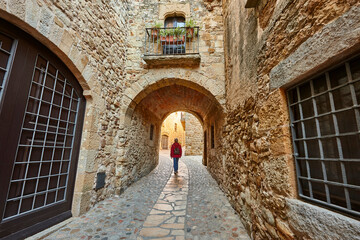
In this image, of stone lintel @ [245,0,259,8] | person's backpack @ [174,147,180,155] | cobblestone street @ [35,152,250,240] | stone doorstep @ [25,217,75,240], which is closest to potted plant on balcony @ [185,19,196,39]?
stone lintel @ [245,0,259,8]

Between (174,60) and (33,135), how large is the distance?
10.8 ft

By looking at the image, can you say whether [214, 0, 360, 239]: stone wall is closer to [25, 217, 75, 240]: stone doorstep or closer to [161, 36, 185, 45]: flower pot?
[161, 36, 185, 45]: flower pot

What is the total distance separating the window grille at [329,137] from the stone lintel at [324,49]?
10 centimetres

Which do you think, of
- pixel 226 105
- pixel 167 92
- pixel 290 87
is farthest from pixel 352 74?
pixel 167 92

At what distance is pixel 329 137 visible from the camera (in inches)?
46.1

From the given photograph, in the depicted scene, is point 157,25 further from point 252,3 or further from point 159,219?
point 159,219

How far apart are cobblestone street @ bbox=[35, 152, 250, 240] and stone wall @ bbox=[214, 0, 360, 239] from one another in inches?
15.8

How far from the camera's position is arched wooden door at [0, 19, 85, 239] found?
1807 mm

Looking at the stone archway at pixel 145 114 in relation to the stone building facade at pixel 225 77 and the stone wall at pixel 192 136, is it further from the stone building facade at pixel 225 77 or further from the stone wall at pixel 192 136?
the stone wall at pixel 192 136

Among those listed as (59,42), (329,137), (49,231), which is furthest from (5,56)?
(329,137)

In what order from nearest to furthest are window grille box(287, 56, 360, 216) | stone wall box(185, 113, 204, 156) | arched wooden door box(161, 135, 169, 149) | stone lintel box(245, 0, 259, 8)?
window grille box(287, 56, 360, 216), stone lintel box(245, 0, 259, 8), stone wall box(185, 113, 204, 156), arched wooden door box(161, 135, 169, 149)

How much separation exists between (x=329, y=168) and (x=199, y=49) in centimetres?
405

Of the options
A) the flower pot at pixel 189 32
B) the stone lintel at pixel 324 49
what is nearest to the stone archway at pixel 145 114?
the flower pot at pixel 189 32

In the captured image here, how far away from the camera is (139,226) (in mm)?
2369
